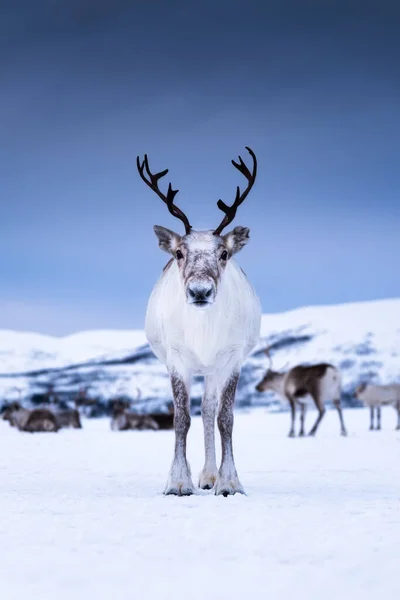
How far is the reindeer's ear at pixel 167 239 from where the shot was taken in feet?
22.0

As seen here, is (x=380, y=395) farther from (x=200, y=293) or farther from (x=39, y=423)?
(x=200, y=293)

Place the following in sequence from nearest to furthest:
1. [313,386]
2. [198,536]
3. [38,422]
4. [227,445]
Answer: [198,536] → [227,445] → [313,386] → [38,422]

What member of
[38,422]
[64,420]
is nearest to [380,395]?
[64,420]

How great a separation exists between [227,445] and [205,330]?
0.93 meters

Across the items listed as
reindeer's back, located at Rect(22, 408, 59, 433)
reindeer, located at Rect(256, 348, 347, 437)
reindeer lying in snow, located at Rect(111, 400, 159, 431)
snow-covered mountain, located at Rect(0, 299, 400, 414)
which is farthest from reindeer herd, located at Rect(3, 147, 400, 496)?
snow-covered mountain, located at Rect(0, 299, 400, 414)

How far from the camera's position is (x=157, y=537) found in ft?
14.6

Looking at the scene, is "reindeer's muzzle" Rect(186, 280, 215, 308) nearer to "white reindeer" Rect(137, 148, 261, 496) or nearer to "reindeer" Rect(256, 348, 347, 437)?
"white reindeer" Rect(137, 148, 261, 496)

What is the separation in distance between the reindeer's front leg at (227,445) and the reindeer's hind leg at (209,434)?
573 millimetres

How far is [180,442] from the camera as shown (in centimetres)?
657

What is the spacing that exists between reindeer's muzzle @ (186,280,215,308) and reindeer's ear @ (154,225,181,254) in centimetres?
85

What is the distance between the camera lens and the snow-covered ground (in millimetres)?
3371

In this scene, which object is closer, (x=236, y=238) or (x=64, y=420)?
(x=236, y=238)

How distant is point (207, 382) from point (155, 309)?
0.84 meters

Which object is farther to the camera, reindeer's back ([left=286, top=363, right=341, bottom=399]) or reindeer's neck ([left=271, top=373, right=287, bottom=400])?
reindeer's neck ([left=271, top=373, right=287, bottom=400])
